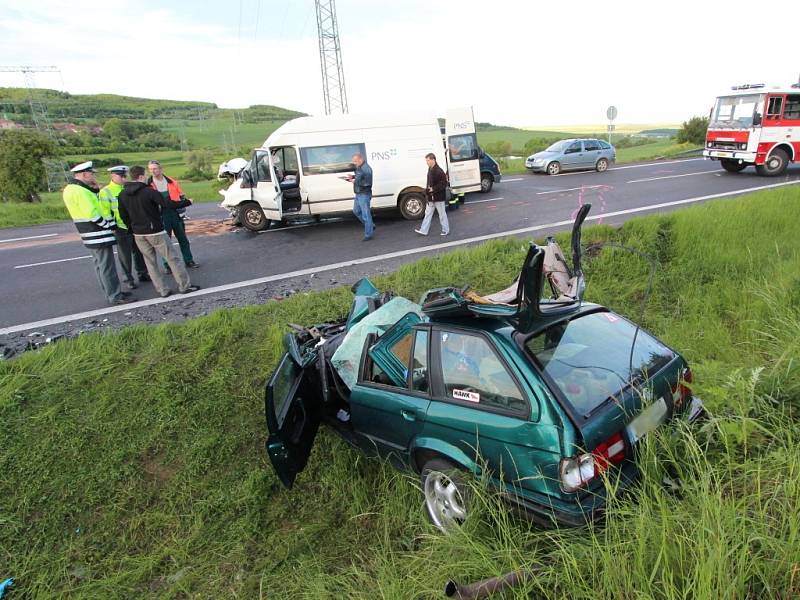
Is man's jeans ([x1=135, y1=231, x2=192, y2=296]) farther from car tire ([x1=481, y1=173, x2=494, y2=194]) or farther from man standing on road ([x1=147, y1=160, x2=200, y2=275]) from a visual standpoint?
car tire ([x1=481, y1=173, x2=494, y2=194])

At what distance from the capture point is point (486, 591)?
2078mm

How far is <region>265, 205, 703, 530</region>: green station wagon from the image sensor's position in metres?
2.56

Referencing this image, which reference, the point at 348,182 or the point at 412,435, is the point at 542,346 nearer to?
the point at 412,435

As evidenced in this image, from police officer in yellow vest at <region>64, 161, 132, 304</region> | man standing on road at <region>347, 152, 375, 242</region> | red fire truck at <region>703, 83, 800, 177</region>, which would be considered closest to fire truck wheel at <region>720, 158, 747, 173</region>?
red fire truck at <region>703, 83, 800, 177</region>

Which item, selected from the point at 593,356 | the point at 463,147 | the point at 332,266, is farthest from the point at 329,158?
the point at 593,356

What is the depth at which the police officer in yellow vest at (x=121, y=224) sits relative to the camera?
664 centimetres

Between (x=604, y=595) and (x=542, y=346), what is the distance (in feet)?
4.32

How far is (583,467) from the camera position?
8.23 feet

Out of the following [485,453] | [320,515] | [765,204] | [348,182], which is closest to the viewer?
[485,453]

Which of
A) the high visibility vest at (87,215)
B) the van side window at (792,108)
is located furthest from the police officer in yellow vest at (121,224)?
the van side window at (792,108)

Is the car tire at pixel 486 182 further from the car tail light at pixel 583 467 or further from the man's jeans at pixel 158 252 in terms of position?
the car tail light at pixel 583 467

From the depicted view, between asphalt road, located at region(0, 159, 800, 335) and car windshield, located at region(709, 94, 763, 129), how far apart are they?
1.65m

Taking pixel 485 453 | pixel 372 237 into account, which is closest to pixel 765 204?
pixel 372 237

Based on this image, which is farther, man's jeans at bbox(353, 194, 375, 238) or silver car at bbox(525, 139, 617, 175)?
silver car at bbox(525, 139, 617, 175)
